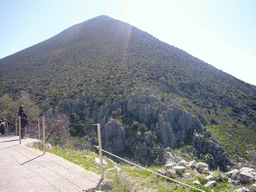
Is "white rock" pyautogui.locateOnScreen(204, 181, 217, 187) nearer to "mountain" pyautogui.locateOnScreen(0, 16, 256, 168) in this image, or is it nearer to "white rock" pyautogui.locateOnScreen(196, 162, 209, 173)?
"white rock" pyautogui.locateOnScreen(196, 162, 209, 173)

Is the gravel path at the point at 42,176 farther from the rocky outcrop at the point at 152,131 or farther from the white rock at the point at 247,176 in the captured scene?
the rocky outcrop at the point at 152,131

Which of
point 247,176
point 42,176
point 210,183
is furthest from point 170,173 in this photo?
point 42,176

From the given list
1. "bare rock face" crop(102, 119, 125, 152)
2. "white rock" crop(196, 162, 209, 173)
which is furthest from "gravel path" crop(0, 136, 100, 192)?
"bare rock face" crop(102, 119, 125, 152)

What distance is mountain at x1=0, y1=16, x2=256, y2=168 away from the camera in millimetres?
20891

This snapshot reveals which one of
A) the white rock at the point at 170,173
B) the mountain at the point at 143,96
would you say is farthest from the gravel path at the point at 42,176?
the mountain at the point at 143,96

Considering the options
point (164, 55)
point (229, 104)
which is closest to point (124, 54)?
point (164, 55)

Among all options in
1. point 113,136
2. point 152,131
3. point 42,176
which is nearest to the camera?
point 42,176

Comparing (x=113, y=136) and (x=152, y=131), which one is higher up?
(x=152, y=131)

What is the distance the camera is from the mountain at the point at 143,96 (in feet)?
68.5

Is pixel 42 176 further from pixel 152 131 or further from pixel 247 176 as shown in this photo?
pixel 152 131

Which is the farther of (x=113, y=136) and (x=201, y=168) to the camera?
(x=113, y=136)

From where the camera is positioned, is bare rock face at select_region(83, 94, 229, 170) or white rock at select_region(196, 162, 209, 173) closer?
white rock at select_region(196, 162, 209, 173)

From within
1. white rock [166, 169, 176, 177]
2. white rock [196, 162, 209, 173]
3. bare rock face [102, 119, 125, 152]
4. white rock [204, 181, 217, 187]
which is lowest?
bare rock face [102, 119, 125, 152]

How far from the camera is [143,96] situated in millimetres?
24953
